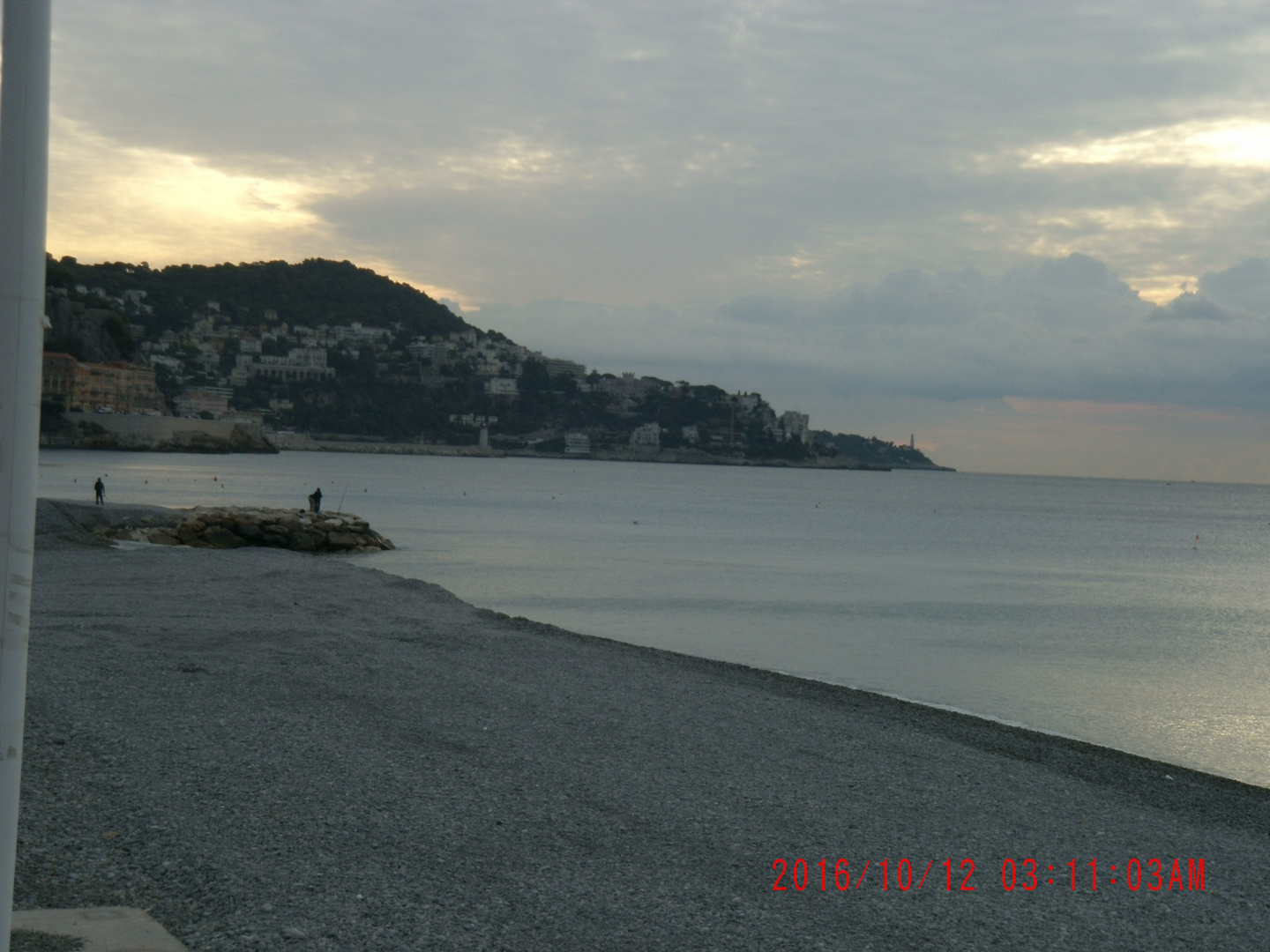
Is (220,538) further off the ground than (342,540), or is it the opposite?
(220,538)

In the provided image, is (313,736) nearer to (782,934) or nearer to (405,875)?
(405,875)

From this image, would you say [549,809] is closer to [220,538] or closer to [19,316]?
[19,316]

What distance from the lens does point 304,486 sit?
82.8m

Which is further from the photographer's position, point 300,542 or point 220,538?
point 300,542

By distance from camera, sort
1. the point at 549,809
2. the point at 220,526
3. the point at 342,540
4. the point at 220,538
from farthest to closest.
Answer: the point at 342,540
the point at 220,526
the point at 220,538
the point at 549,809

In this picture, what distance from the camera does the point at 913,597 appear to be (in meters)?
28.0

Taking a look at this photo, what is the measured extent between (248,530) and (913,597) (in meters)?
17.7

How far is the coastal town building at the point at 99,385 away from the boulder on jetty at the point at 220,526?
110 m

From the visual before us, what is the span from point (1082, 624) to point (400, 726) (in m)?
19.5

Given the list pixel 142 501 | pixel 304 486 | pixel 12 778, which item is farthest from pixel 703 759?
pixel 304 486
